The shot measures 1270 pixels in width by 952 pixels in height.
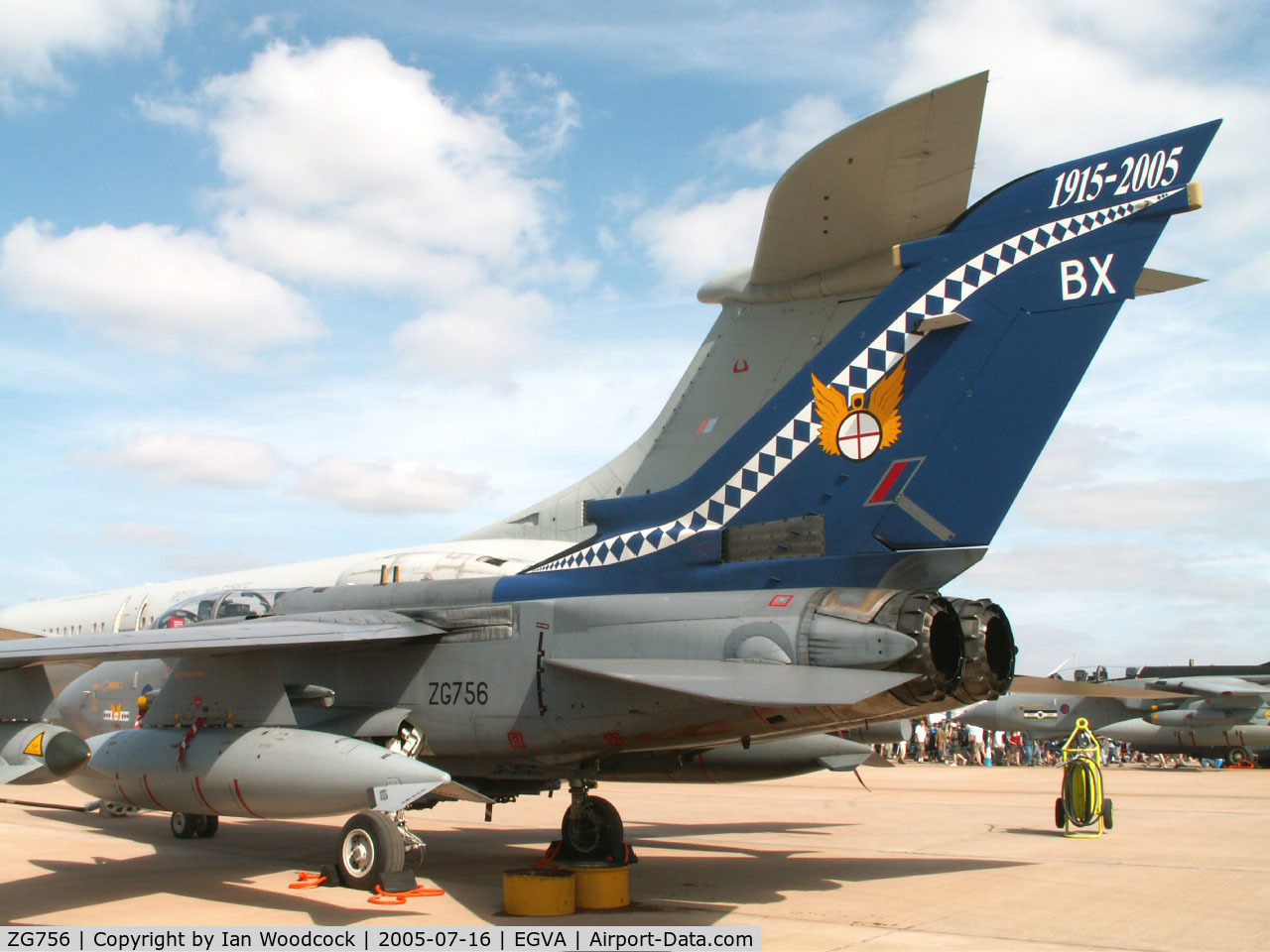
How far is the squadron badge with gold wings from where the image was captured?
7.02m

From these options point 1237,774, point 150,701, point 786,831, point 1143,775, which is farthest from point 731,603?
point 1237,774

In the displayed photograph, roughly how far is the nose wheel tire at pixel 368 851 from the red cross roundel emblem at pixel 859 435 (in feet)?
13.3

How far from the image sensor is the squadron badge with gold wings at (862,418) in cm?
702

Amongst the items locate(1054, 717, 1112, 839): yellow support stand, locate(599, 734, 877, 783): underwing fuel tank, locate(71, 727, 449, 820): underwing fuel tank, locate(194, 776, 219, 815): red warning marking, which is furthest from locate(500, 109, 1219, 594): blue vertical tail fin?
locate(1054, 717, 1112, 839): yellow support stand

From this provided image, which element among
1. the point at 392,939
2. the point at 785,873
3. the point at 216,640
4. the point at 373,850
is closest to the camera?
the point at 392,939

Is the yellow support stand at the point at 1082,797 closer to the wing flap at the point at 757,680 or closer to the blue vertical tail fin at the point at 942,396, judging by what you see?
the blue vertical tail fin at the point at 942,396

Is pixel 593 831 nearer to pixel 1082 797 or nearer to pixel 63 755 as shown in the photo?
pixel 63 755

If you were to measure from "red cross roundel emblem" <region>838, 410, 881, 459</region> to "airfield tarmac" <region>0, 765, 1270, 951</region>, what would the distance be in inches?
117

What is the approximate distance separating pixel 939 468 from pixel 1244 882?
469 centimetres

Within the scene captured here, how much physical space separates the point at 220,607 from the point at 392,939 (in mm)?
4961

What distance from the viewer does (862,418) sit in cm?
711

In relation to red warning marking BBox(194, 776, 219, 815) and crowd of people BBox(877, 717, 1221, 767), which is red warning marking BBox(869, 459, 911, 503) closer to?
red warning marking BBox(194, 776, 219, 815)

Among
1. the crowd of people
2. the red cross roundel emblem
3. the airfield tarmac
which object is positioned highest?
the red cross roundel emblem

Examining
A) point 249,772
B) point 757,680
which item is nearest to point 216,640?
point 249,772
